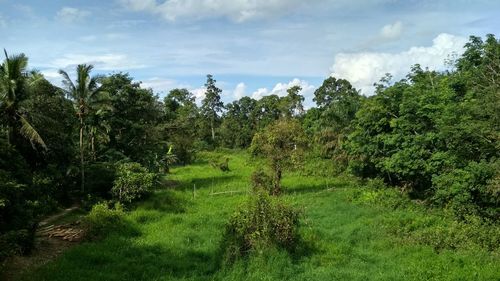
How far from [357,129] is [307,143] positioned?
3.64 m

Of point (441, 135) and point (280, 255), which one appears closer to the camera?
point (280, 255)

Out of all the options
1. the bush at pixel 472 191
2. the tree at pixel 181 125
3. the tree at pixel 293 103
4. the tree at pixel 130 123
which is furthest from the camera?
the tree at pixel 293 103

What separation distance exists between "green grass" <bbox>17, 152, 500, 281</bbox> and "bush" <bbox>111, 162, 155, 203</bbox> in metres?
1.23

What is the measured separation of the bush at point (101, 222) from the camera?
63.2 feet

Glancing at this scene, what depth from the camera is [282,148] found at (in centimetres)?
2916

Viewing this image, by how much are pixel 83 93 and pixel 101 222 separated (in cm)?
1083

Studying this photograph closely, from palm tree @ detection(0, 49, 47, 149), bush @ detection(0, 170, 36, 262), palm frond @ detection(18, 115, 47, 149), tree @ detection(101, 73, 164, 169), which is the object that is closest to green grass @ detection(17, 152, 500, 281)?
bush @ detection(0, 170, 36, 262)

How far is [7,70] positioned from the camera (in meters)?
22.4

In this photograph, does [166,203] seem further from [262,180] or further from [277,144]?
[277,144]

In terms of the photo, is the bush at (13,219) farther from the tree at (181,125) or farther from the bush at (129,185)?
the tree at (181,125)

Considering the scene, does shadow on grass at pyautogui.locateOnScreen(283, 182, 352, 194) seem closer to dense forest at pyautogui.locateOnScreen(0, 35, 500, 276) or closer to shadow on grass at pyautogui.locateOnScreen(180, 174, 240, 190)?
dense forest at pyautogui.locateOnScreen(0, 35, 500, 276)

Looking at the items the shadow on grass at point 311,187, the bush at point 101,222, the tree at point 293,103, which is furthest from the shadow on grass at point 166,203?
the tree at point 293,103

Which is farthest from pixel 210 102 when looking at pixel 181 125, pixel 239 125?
pixel 181 125

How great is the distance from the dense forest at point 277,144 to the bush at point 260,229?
0.09m
